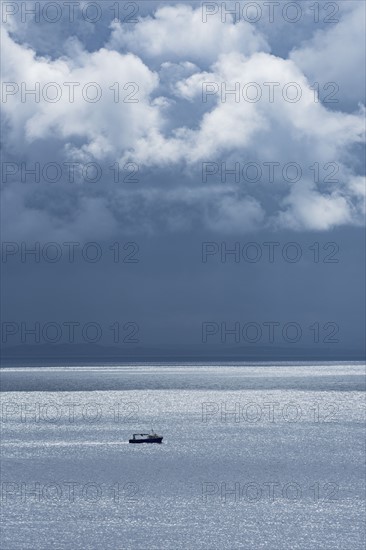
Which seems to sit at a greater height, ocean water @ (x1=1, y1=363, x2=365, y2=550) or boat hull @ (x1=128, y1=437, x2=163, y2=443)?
boat hull @ (x1=128, y1=437, x2=163, y2=443)

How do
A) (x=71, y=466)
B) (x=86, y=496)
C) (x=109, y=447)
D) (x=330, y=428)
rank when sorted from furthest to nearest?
1. (x=330, y=428)
2. (x=109, y=447)
3. (x=71, y=466)
4. (x=86, y=496)

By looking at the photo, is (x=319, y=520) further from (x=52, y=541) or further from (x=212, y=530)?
(x=52, y=541)

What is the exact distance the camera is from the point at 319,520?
62.4m

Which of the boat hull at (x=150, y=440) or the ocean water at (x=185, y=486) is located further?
the boat hull at (x=150, y=440)

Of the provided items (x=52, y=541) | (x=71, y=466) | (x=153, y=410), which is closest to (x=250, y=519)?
(x=52, y=541)

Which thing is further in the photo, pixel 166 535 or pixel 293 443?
pixel 293 443

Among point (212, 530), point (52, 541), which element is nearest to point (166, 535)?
point (212, 530)

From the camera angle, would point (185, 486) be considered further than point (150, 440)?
No

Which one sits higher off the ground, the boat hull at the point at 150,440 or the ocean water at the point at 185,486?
the boat hull at the point at 150,440

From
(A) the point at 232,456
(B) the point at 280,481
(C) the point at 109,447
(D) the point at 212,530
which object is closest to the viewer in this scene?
(D) the point at 212,530

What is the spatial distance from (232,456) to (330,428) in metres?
41.2

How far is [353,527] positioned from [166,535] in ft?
41.3

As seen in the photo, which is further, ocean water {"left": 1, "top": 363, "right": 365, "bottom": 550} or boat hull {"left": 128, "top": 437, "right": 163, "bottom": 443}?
boat hull {"left": 128, "top": 437, "right": 163, "bottom": 443}

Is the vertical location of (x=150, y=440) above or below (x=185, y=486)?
above
